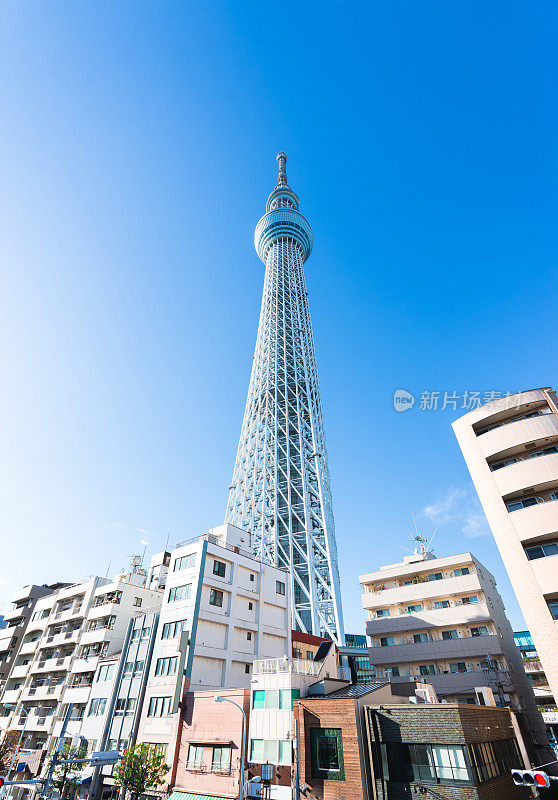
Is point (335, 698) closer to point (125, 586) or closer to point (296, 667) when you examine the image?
point (296, 667)

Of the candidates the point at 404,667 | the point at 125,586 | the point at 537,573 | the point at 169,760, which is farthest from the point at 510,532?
the point at 125,586

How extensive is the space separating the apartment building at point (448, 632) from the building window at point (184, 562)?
792 inches

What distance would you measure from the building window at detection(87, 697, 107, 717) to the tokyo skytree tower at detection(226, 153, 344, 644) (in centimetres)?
1947

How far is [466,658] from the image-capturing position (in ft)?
126

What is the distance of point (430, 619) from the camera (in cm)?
4128

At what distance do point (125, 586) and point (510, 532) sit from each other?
37.2 m

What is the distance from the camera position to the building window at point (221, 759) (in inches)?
1013

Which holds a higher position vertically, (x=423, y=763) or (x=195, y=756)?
(x=195, y=756)

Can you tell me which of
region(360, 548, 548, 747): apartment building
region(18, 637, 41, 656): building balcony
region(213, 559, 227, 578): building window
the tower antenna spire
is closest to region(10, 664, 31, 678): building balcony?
region(18, 637, 41, 656): building balcony

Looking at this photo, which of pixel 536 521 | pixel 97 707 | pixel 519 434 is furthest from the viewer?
pixel 97 707

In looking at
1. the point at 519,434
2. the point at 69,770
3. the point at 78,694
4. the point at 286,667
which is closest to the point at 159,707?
the point at 69,770

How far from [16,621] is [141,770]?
48541 mm

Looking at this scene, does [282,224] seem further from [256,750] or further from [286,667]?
[256,750]

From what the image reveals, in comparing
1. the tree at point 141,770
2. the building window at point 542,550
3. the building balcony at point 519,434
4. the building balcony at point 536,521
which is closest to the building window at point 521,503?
the building balcony at point 536,521
